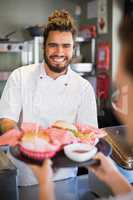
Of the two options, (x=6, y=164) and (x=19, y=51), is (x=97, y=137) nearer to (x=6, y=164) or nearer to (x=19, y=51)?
(x=6, y=164)

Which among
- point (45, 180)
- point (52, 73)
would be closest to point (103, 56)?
point (52, 73)

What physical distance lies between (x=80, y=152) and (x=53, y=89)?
755mm

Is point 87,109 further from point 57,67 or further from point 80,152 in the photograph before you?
point 80,152

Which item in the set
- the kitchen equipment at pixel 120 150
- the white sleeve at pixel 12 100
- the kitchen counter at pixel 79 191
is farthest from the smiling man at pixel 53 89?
the kitchen counter at pixel 79 191

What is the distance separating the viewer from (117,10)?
3.67 metres

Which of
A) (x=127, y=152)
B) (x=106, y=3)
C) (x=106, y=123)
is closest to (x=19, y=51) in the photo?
(x=106, y=3)

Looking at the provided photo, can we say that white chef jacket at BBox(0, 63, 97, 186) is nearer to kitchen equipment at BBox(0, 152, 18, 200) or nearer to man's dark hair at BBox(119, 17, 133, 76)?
kitchen equipment at BBox(0, 152, 18, 200)

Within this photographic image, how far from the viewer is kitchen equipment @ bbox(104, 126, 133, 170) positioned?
122 cm

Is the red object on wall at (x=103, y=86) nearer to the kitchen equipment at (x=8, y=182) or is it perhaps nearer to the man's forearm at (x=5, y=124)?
the man's forearm at (x=5, y=124)

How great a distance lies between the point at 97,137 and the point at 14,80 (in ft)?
2.24

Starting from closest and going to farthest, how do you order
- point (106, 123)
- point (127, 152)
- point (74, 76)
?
point (127, 152) < point (74, 76) < point (106, 123)

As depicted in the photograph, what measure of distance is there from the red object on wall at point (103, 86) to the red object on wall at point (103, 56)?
11 centimetres

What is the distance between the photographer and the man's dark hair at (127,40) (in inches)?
26.7

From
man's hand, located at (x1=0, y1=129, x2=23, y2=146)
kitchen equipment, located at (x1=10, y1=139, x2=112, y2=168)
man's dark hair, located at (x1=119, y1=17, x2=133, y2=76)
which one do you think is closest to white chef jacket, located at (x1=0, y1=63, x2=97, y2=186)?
man's hand, located at (x1=0, y1=129, x2=23, y2=146)
